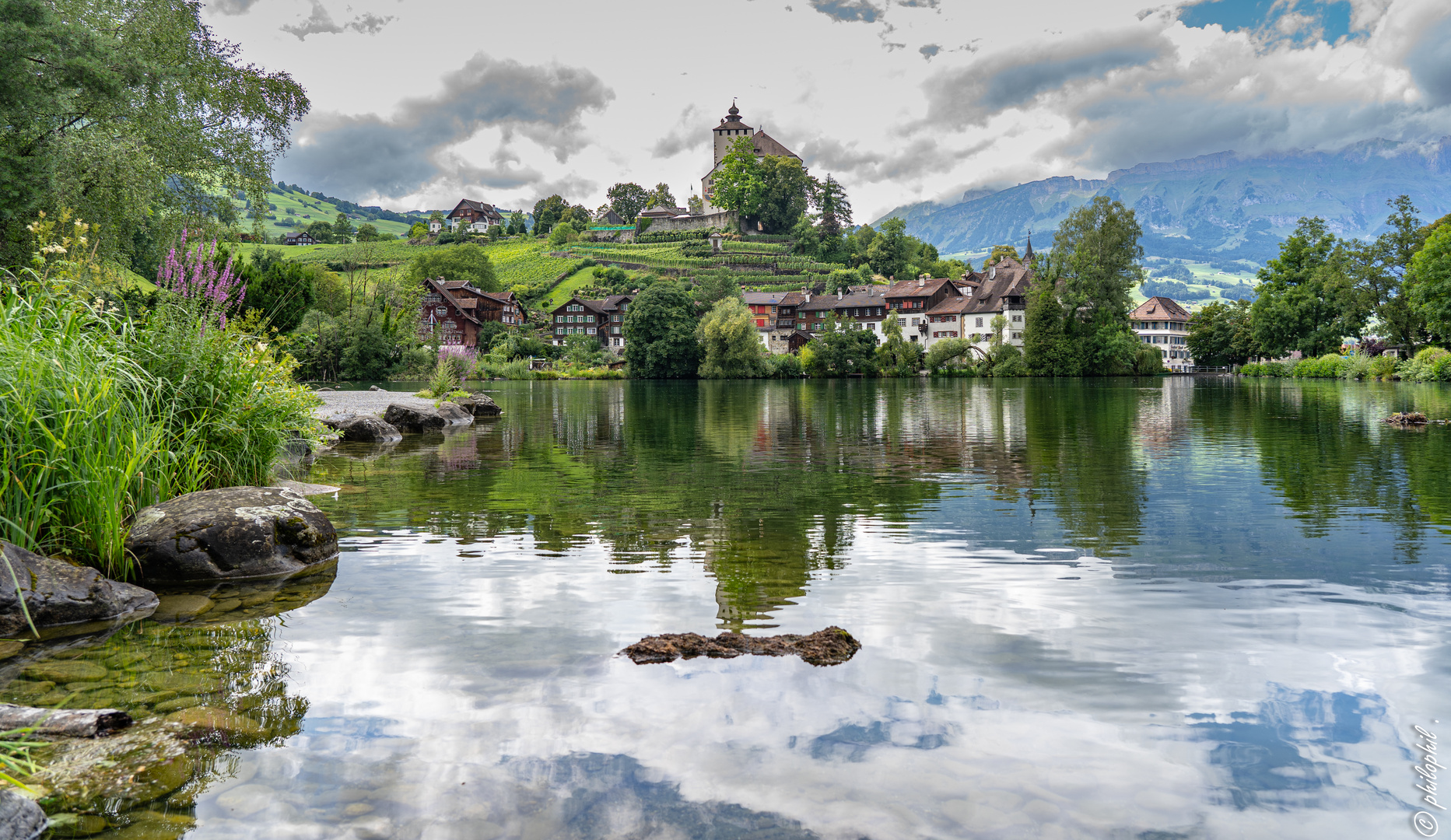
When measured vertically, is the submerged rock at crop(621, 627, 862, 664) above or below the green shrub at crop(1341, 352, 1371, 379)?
below

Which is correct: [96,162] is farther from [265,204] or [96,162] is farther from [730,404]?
[730,404]

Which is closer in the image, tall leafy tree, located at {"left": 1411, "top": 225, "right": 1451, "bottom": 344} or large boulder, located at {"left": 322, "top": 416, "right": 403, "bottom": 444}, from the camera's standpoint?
large boulder, located at {"left": 322, "top": 416, "right": 403, "bottom": 444}

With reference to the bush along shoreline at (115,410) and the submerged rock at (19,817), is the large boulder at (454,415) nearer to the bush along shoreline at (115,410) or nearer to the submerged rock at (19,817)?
the bush along shoreline at (115,410)

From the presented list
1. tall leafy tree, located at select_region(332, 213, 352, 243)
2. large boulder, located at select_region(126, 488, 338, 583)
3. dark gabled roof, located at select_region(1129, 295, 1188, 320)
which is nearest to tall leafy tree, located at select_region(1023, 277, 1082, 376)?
dark gabled roof, located at select_region(1129, 295, 1188, 320)

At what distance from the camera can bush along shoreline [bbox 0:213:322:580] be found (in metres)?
7.94

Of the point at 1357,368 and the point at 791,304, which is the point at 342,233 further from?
the point at 1357,368

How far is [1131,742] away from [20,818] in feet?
18.9

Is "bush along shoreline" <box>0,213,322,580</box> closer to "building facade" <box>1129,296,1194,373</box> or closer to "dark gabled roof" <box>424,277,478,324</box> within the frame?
"dark gabled roof" <box>424,277,478,324</box>

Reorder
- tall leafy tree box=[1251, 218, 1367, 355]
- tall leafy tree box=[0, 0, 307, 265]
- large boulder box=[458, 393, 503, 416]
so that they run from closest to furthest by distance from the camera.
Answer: tall leafy tree box=[0, 0, 307, 265] < large boulder box=[458, 393, 503, 416] < tall leafy tree box=[1251, 218, 1367, 355]

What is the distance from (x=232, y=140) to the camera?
31797mm

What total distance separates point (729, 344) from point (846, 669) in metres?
90.5

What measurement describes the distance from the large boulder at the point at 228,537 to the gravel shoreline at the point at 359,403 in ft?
40.5

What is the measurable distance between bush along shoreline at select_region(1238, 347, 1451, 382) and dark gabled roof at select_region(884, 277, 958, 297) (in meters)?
44.3

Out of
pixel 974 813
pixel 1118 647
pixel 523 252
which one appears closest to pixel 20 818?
pixel 974 813
